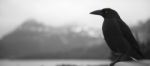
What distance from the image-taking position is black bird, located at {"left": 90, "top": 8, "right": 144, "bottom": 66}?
5.14m

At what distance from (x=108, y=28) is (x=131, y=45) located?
580 mm

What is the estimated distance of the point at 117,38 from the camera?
515cm

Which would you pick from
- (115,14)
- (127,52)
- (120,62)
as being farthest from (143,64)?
(115,14)

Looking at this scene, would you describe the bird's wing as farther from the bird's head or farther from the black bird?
the bird's head

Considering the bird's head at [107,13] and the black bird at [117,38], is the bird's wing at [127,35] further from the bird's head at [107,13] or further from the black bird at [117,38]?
the bird's head at [107,13]

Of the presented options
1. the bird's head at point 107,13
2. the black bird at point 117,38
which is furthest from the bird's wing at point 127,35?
the bird's head at point 107,13

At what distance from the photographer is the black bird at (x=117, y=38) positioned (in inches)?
202

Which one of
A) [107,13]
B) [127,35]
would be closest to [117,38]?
[127,35]

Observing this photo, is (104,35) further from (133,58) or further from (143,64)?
(143,64)

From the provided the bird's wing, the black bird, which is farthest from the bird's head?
the bird's wing

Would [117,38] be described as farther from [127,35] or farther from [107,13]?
[107,13]

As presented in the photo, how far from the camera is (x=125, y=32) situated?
17.4 ft

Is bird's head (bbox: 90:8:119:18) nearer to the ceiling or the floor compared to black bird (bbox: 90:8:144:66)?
nearer to the ceiling

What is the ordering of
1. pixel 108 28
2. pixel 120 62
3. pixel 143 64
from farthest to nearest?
pixel 108 28 → pixel 120 62 → pixel 143 64
